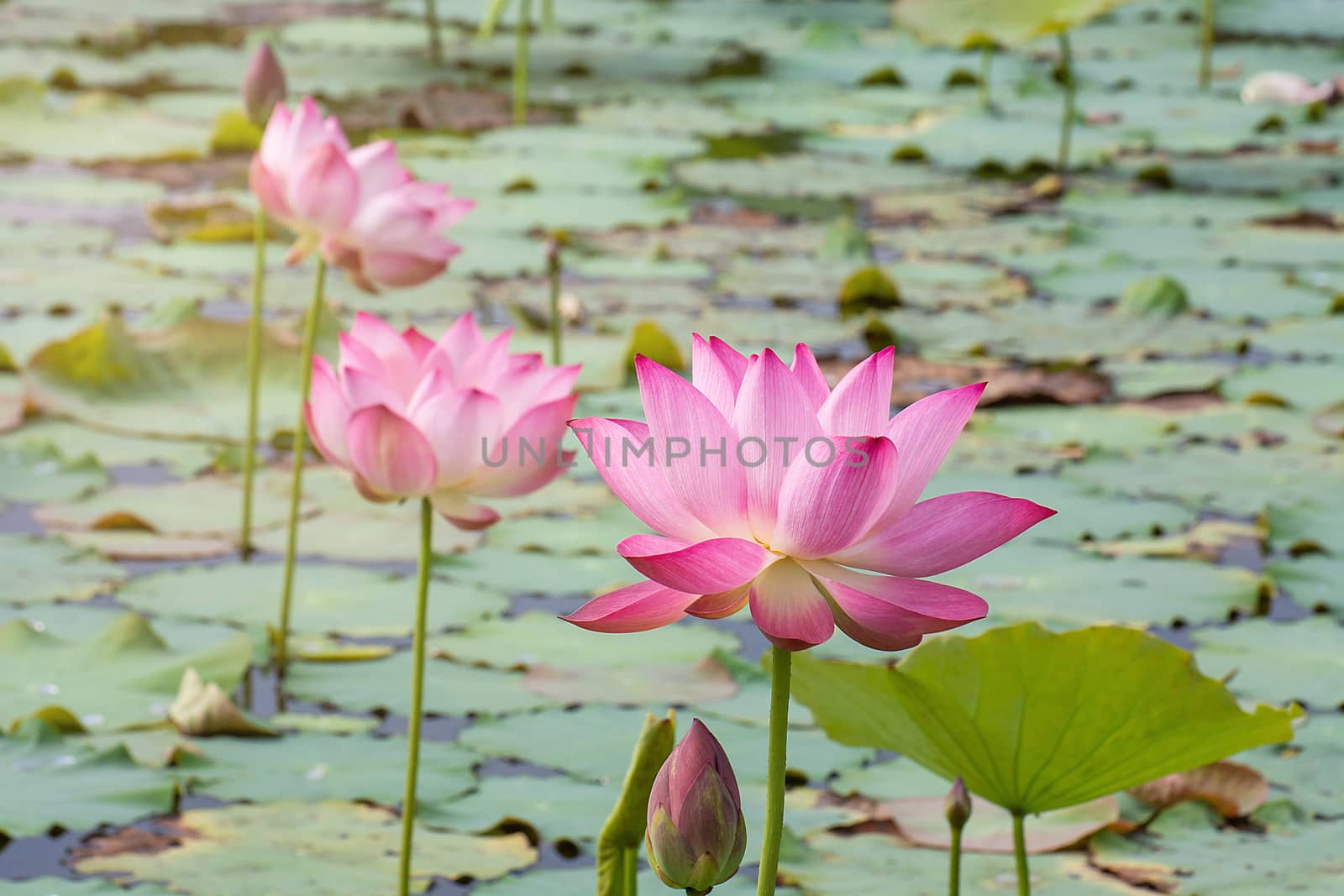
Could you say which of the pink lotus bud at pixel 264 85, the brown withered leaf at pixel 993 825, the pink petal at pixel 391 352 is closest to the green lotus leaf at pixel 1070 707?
the brown withered leaf at pixel 993 825

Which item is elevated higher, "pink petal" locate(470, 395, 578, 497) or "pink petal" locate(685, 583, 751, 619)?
"pink petal" locate(685, 583, 751, 619)

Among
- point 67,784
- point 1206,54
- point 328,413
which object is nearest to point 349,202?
point 328,413

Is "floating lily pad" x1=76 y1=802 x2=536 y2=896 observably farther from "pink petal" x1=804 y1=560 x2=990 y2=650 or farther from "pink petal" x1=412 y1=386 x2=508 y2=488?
"pink petal" x1=804 y1=560 x2=990 y2=650

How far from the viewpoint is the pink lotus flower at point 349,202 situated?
5.12ft

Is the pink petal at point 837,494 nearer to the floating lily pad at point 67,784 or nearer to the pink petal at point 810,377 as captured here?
the pink petal at point 810,377

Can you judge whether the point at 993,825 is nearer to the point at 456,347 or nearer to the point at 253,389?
the point at 456,347

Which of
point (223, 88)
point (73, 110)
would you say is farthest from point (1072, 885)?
point (223, 88)

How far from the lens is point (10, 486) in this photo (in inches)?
81.1

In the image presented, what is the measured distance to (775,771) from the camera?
676 mm

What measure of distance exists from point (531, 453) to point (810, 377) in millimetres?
446

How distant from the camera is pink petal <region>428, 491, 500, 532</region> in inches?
48.2

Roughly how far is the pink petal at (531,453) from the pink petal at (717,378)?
410mm

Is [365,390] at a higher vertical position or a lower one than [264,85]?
lower

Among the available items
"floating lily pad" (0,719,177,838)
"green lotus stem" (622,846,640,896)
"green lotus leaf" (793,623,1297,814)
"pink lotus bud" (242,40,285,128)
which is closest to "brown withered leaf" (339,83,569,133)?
"pink lotus bud" (242,40,285,128)
